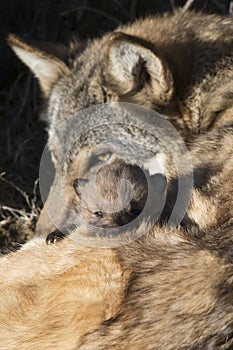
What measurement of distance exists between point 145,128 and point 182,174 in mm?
363

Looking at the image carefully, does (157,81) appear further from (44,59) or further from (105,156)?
(44,59)

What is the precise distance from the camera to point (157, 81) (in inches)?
165

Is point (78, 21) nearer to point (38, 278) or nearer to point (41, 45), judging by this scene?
point (41, 45)

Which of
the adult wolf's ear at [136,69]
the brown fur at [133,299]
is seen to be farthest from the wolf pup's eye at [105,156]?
the brown fur at [133,299]

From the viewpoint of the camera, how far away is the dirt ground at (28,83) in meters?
5.41

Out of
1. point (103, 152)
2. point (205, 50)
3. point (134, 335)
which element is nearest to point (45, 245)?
point (103, 152)

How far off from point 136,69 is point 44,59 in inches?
40.9

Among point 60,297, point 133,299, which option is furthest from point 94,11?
point 133,299

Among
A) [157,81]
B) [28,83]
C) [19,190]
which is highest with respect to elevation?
[157,81]

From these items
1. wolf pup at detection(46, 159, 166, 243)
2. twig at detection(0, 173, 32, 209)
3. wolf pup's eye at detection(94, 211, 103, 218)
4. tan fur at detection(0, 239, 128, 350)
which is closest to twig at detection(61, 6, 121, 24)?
twig at detection(0, 173, 32, 209)

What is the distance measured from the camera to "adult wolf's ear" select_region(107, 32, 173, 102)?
4.02 meters

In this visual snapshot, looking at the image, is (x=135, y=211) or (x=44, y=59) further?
(x=44, y=59)

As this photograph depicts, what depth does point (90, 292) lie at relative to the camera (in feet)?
10.2

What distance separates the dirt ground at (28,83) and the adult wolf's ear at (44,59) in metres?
0.52
